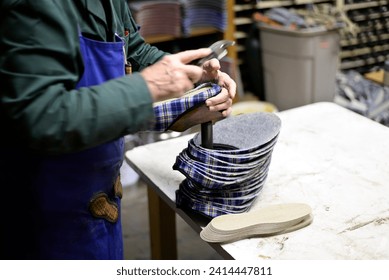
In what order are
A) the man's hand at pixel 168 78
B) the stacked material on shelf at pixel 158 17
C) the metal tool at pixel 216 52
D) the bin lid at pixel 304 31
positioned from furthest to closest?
the bin lid at pixel 304 31, the stacked material on shelf at pixel 158 17, the metal tool at pixel 216 52, the man's hand at pixel 168 78

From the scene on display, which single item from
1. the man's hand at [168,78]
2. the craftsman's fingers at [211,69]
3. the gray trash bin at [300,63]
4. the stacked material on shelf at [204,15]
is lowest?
the gray trash bin at [300,63]

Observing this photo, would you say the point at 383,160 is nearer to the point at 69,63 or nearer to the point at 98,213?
the point at 98,213

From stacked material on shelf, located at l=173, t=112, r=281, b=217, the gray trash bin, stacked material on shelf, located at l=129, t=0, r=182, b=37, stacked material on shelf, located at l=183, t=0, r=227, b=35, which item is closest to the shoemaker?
stacked material on shelf, located at l=173, t=112, r=281, b=217

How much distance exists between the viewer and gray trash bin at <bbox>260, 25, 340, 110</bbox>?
3504 millimetres

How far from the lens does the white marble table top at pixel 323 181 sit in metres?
1.20

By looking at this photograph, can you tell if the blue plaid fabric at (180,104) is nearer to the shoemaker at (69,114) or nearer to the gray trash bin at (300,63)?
the shoemaker at (69,114)

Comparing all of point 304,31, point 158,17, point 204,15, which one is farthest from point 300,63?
point 158,17

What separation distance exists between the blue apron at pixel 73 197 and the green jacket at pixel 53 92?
73 millimetres

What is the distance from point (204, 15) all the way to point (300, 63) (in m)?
0.72

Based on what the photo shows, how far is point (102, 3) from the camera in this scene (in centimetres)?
111

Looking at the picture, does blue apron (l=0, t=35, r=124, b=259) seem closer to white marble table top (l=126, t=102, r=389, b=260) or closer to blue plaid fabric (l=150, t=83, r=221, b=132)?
blue plaid fabric (l=150, t=83, r=221, b=132)

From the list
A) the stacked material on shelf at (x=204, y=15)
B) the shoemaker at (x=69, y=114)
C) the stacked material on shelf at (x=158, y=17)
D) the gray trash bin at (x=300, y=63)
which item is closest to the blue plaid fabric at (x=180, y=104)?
the shoemaker at (x=69, y=114)

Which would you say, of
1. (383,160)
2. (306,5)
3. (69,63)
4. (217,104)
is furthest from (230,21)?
(69,63)

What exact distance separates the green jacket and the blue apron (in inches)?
2.9
